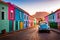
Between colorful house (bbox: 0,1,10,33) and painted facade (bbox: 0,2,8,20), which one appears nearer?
colorful house (bbox: 0,1,10,33)

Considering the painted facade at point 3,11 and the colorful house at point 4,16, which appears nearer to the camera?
the colorful house at point 4,16

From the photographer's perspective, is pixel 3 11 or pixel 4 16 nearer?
pixel 3 11

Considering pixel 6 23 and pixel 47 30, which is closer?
pixel 47 30

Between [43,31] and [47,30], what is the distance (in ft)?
5.00

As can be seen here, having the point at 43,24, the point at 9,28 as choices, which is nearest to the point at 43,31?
the point at 43,24

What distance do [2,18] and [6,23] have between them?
2.12 meters

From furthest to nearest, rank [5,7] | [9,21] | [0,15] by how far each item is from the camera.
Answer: [9,21]
[5,7]
[0,15]

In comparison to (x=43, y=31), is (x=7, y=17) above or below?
above

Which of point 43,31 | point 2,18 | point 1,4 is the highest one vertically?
point 1,4

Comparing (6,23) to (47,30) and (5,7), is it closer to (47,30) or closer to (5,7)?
(5,7)

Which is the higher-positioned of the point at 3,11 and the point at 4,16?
the point at 3,11

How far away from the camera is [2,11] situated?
3653cm

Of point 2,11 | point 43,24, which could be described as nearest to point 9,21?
point 2,11

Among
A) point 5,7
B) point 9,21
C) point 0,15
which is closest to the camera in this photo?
point 0,15
